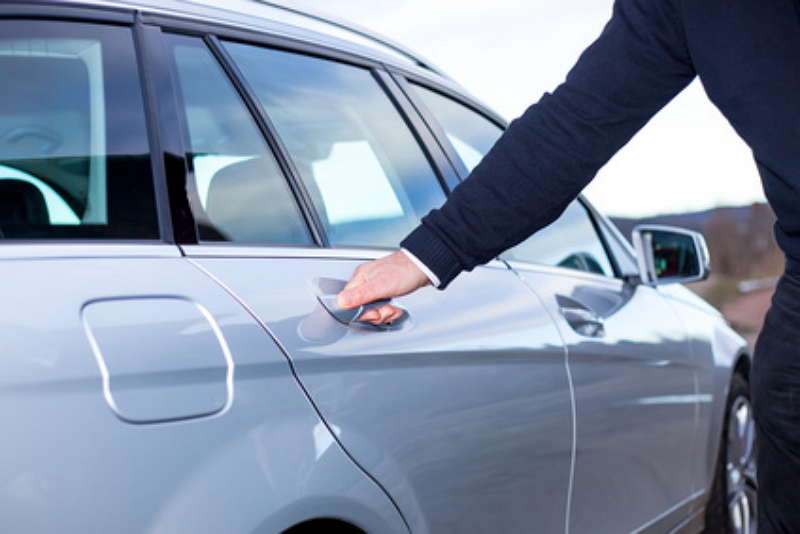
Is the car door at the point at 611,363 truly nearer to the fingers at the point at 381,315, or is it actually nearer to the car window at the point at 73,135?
the fingers at the point at 381,315

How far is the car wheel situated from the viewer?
Result: 436 cm

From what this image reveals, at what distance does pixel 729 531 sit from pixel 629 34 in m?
2.85

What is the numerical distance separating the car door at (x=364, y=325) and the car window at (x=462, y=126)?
0.24m

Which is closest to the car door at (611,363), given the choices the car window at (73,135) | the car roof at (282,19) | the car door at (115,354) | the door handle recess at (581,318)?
the door handle recess at (581,318)

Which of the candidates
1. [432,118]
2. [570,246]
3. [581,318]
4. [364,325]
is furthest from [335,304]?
[570,246]

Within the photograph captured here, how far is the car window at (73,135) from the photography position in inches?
75.3

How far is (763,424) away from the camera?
208 centimetres

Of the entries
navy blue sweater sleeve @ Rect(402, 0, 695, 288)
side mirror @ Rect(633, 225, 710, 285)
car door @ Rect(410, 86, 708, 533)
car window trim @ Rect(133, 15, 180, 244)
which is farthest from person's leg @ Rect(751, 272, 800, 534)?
side mirror @ Rect(633, 225, 710, 285)

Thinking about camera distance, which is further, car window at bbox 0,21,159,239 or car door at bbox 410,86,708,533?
car door at bbox 410,86,708,533

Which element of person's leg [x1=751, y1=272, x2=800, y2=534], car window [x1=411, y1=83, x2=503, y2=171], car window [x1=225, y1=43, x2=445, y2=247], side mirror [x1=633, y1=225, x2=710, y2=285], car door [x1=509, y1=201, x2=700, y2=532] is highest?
car window [x1=411, y1=83, x2=503, y2=171]

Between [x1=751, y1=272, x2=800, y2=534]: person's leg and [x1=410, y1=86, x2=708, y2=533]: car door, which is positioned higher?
[x1=410, y1=86, x2=708, y2=533]: car door

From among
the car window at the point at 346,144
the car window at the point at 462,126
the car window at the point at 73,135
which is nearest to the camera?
the car window at the point at 73,135

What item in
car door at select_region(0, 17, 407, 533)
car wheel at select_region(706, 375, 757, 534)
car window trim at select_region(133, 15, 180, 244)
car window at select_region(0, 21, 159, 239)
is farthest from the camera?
car wheel at select_region(706, 375, 757, 534)

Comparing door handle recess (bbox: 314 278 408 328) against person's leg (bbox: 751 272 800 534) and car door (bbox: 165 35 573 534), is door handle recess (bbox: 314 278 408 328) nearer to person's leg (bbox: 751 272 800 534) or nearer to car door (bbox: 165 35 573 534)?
car door (bbox: 165 35 573 534)
